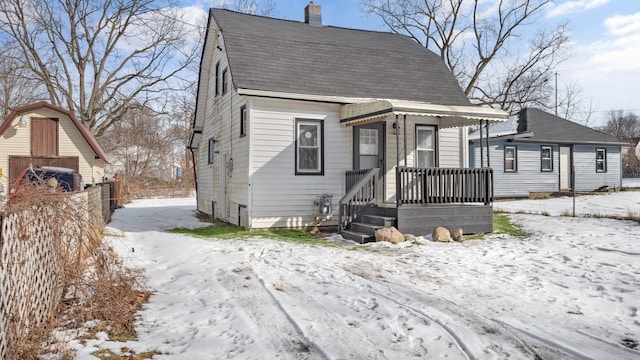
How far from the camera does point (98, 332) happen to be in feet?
13.6

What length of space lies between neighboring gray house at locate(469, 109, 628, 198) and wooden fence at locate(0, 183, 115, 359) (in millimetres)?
19729

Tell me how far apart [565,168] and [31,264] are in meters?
25.8

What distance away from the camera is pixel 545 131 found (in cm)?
2384

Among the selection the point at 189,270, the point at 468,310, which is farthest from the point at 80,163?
the point at 468,310

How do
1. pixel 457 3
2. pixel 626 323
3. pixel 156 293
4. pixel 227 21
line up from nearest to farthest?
pixel 626 323, pixel 156 293, pixel 227 21, pixel 457 3

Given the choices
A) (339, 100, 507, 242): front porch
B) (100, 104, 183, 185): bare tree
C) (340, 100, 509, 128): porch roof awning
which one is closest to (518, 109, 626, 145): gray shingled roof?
(339, 100, 507, 242): front porch

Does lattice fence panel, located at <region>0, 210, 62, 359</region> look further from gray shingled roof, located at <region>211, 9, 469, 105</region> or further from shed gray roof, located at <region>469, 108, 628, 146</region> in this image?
shed gray roof, located at <region>469, 108, 628, 146</region>

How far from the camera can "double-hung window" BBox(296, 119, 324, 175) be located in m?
11.8

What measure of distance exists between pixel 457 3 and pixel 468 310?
24.9 meters

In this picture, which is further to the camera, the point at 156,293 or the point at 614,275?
the point at 614,275

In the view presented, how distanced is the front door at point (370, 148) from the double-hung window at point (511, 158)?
41.1 ft

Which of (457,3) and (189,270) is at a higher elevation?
(457,3)

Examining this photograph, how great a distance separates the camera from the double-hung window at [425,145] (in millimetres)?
12703

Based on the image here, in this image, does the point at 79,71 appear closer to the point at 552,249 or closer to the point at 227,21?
the point at 227,21
